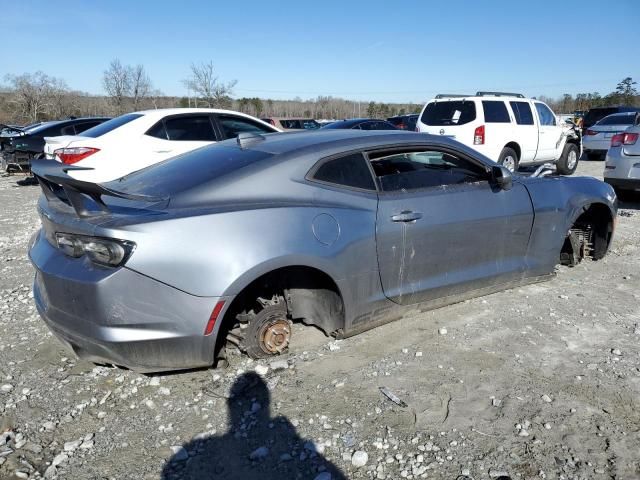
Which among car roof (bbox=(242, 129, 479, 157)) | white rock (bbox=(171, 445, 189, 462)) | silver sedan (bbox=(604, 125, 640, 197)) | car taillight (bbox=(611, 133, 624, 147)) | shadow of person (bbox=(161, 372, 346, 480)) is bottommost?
white rock (bbox=(171, 445, 189, 462))

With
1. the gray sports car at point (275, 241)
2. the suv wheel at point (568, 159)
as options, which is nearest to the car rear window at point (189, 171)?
the gray sports car at point (275, 241)

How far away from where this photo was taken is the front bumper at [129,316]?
2.50m

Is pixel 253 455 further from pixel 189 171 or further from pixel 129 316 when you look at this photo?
pixel 189 171

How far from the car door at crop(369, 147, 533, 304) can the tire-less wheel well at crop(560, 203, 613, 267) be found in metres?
1.19

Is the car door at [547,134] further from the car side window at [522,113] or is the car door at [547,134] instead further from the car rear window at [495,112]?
the car rear window at [495,112]

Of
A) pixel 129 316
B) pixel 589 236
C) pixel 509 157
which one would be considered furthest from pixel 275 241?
pixel 509 157

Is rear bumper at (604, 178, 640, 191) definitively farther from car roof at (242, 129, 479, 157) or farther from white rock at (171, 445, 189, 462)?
white rock at (171, 445, 189, 462)

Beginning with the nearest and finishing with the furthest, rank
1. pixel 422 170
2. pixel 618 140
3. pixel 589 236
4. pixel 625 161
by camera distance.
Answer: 1. pixel 422 170
2. pixel 589 236
3. pixel 625 161
4. pixel 618 140

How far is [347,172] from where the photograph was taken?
127 inches

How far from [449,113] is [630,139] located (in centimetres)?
383

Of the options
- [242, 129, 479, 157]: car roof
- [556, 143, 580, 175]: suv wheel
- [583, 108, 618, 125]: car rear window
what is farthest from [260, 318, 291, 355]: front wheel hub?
[583, 108, 618, 125]: car rear window

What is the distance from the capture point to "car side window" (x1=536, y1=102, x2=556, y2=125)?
467 inches

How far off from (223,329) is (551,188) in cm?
305

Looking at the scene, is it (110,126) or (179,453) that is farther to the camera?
(110,126)
